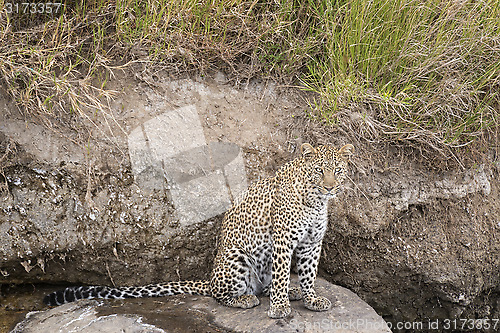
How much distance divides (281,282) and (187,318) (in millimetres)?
860

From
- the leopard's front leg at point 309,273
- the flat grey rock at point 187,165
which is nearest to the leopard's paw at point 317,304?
the leopard's front leg at point 309,273

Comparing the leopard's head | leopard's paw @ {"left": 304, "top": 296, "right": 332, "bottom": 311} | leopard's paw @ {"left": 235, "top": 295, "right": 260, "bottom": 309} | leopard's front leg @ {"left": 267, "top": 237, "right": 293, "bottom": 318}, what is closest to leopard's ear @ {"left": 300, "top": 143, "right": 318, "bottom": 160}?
the leopard's head

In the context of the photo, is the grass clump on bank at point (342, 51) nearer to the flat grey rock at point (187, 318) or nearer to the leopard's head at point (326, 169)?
the leopard's head at point (326, 169)

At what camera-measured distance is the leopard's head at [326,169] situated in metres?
4.20

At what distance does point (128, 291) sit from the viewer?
4.70 meters

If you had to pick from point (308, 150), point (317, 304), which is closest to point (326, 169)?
point (308, 150)

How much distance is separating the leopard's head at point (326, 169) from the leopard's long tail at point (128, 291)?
148 centimetres

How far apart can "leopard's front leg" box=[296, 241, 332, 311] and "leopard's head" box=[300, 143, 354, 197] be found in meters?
0.58

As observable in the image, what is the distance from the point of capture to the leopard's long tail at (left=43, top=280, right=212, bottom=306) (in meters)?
4.63

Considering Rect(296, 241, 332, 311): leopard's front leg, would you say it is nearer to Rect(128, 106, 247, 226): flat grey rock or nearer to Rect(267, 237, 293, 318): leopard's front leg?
Rect(267, 237, 293, 318): leopard's front leg

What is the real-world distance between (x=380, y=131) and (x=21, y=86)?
3578 mm

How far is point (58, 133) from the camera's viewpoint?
4922mm

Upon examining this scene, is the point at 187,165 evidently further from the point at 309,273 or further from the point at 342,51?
the point at 342,51

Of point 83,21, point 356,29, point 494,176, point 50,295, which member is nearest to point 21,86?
point 83,21
